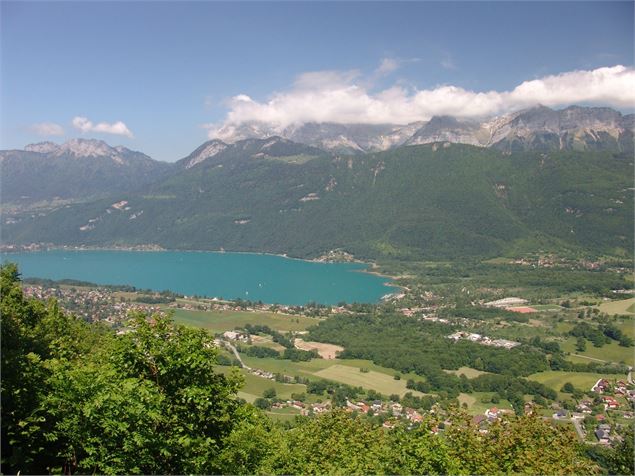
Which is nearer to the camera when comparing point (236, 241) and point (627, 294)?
point (627, 294)

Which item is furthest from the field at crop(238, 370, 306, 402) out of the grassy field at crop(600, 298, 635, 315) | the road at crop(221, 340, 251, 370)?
the grassy field at crop(600, 298, 635, 315)

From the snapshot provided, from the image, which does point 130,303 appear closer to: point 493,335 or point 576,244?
point 493,335

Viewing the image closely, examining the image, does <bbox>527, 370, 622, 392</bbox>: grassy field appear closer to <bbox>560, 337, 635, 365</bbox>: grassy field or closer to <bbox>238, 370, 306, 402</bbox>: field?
<bbox>560, 337, 635, 365</bbox>: grassy field

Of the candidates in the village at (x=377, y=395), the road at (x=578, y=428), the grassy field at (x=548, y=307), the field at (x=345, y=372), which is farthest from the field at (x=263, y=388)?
the grassy field at (x=548, y=307)

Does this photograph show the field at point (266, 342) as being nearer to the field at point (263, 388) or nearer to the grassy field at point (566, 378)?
the field at point (263, 388)

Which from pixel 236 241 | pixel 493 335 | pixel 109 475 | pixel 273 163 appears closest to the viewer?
pixel 109 475

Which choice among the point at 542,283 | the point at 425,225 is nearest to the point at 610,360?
the point at 542,283

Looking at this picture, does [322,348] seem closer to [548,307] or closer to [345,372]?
[345,372]
